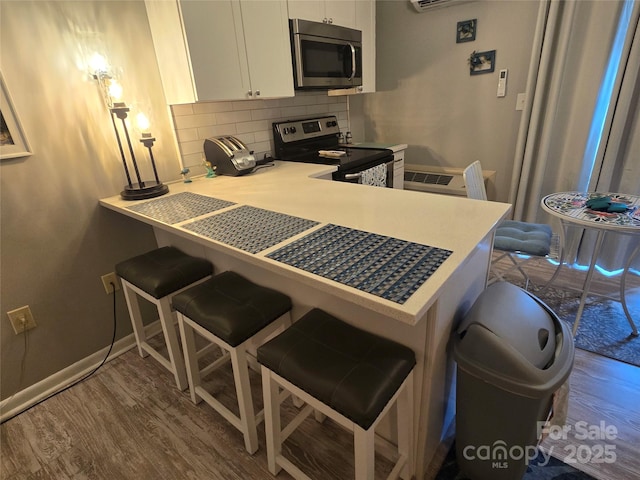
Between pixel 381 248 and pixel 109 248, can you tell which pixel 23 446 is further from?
pixel 381 248

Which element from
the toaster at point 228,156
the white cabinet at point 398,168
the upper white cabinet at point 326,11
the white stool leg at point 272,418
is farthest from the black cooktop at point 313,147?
the white stool leg at point 272,418

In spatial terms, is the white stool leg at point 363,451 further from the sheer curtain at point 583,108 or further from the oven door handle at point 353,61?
the sheer curtain at point 583,108

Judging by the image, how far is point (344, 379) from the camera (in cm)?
96

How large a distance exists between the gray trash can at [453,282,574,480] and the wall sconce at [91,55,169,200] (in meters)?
1.60

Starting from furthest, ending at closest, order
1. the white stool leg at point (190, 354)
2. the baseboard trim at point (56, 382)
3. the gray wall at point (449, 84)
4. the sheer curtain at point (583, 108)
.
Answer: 1. the gray wall at point (449, 84)
2. the sheer curtain at point (583, 108)
3. the baseboard trim at point (56, 382)
4. the white stool leg at point (190, 354)

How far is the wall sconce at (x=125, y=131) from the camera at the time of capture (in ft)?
5.33

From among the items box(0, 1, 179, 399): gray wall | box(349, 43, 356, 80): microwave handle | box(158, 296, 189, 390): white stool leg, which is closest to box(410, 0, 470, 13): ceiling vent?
box(349, 43, 356, 80): microwave handle

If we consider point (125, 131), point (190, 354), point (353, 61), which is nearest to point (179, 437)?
point (190, 354)

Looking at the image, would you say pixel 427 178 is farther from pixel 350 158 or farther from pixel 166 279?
pixel 166 279

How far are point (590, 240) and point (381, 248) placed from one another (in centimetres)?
241

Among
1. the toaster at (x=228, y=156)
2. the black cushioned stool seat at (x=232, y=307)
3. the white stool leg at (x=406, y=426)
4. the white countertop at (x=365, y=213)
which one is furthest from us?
the toaster at (x=228, y=156)

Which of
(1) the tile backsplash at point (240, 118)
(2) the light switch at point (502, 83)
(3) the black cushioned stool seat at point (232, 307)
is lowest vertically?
(3) the black cushioned stool seat at point (232, 307)

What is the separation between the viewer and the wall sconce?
162 cm

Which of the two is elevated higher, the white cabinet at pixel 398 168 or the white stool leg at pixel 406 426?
the white cabinet at pixel 398 168
